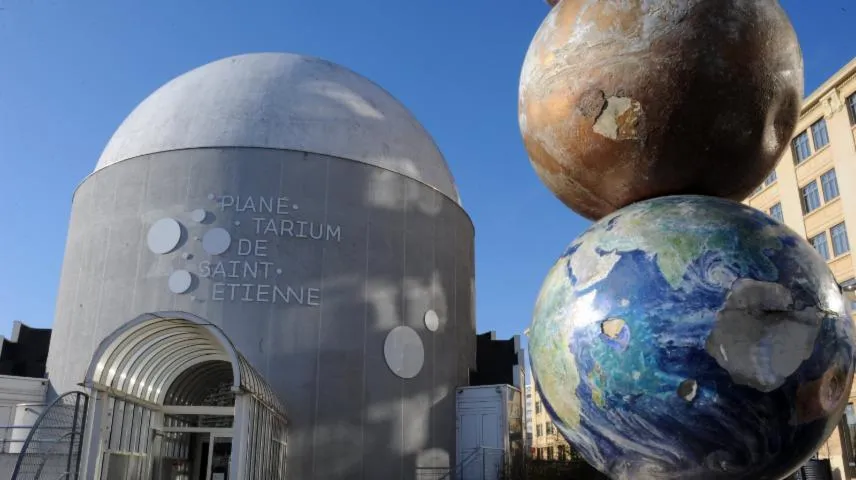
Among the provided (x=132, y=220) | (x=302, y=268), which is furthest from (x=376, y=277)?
(x=132, y=220)

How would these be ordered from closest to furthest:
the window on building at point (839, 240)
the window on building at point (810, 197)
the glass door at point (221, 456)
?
the glass door at point (221, 456) → the window on building at point (839, 240) → the window on building at point (810, 197)

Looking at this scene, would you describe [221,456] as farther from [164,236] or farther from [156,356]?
[164,236]

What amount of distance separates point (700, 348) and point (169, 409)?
14209 millimetres

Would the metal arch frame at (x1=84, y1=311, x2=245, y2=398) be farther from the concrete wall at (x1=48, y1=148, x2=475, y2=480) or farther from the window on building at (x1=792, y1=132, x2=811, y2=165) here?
the window on building at (x1=792, y1=132, x2=811, y2=165)

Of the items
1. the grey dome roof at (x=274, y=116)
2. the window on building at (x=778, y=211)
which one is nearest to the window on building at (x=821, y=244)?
the window on building at (x=778, y=211)

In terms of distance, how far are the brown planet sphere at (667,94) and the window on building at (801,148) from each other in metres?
31.1

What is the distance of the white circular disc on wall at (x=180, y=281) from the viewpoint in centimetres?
1884

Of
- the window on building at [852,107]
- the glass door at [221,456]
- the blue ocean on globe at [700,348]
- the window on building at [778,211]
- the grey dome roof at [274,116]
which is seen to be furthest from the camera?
the window on building at [778,211]

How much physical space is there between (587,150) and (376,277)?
16152 mm

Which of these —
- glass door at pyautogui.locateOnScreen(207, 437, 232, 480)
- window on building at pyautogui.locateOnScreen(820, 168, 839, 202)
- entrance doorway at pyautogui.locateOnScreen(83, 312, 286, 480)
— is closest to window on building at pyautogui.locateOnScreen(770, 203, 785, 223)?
window on building at pyautogui.locateOnScreen(820, 168, 839, 202)

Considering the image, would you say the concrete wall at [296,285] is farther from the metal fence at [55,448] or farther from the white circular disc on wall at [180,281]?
the metal fence at [55,448]

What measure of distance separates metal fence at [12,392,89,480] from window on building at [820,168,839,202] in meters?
28.8

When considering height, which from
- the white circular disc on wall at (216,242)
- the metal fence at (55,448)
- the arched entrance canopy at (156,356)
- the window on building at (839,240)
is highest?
the window on building at (839,240)

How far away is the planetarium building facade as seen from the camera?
18812 mm
